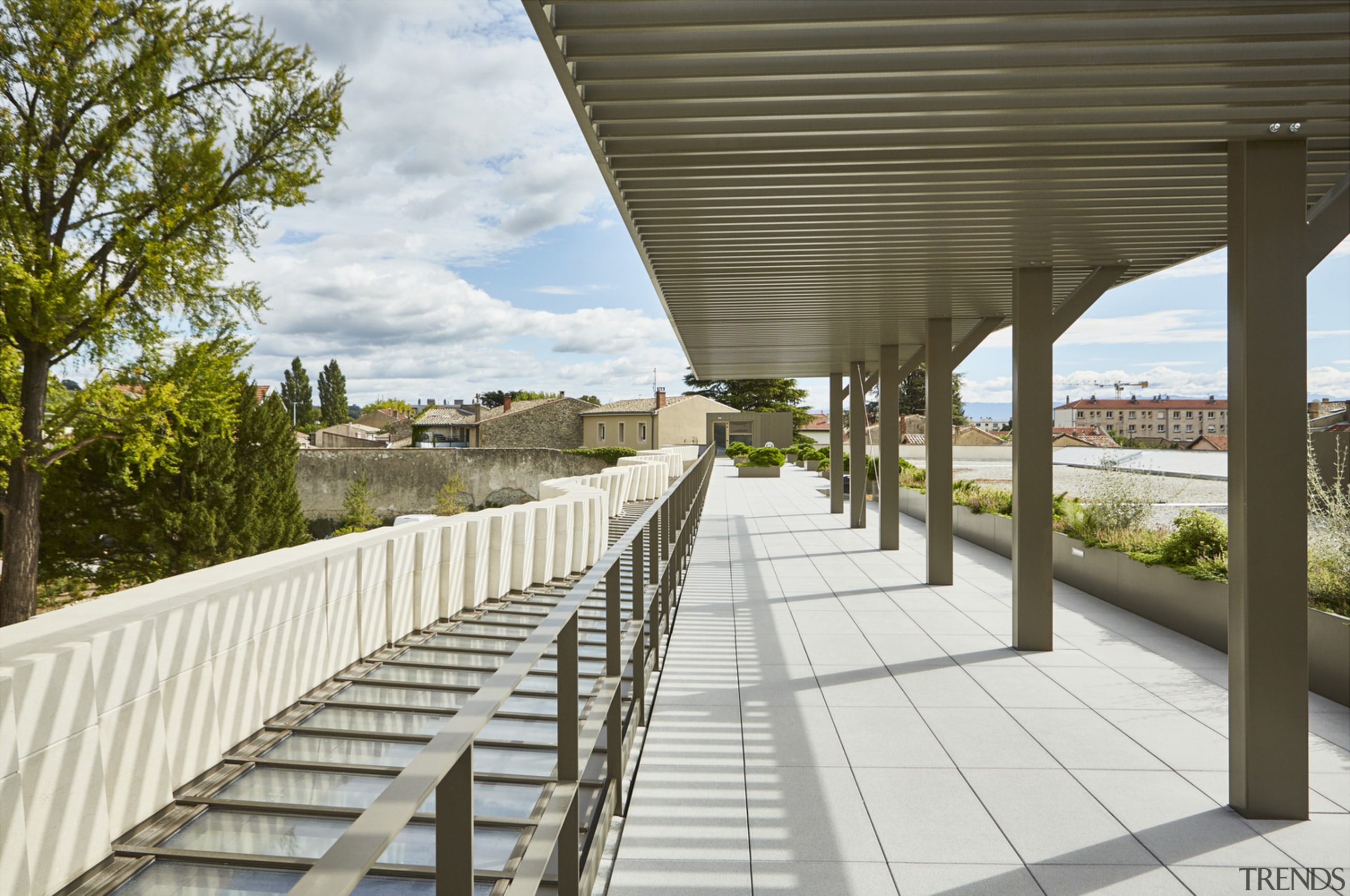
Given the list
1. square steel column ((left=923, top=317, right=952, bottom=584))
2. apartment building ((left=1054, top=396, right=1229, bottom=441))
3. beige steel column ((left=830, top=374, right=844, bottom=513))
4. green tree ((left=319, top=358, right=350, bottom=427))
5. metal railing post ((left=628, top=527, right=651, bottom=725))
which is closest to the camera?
metal railing post ((left=628, top=527, right=651, bottom=725))

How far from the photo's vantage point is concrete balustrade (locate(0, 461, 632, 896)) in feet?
8.30

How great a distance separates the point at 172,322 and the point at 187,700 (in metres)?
19.4

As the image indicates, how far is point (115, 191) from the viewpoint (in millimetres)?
18594

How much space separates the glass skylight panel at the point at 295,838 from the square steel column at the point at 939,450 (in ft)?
20.6

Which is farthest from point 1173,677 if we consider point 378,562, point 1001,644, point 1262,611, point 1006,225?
point 378,562

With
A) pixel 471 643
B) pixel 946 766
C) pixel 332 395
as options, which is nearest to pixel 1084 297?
pixel 946 766

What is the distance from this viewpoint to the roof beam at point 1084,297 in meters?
6.16

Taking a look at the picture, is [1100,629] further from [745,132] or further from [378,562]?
[378,562]

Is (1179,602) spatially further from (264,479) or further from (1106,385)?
(1106,385)

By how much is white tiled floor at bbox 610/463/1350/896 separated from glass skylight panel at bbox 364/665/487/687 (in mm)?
1168

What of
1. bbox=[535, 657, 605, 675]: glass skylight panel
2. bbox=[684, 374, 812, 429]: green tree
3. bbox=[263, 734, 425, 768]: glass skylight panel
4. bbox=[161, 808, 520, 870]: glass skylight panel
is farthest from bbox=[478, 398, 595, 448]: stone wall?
bbox=[161, 808, 520, 870]: glass skylight panel

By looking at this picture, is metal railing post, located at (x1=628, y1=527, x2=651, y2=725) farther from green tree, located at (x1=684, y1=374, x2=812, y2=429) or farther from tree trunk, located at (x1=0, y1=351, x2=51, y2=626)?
green tree, located at (x1=684, y1=374, x2=812, y2=429)

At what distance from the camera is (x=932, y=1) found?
272 cm

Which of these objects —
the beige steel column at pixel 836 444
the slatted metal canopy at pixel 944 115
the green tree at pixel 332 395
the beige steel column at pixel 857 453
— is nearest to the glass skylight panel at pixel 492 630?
the slatted metal canopy at pixel 944 115
